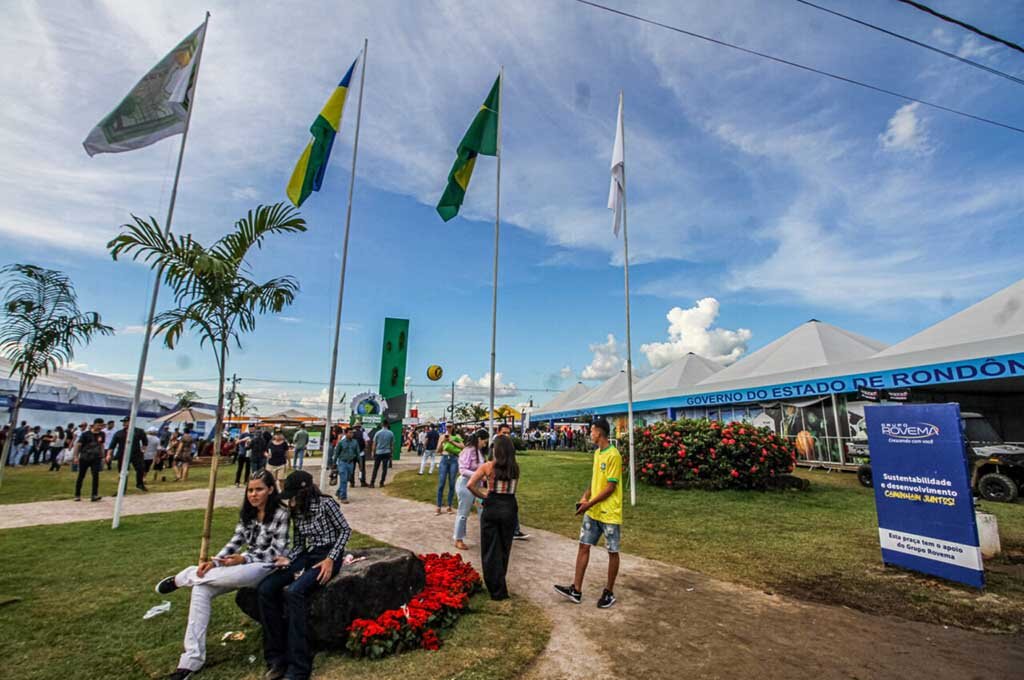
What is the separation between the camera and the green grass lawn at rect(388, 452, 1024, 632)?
16.4 ft

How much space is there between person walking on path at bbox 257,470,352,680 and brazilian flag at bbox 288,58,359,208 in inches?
272

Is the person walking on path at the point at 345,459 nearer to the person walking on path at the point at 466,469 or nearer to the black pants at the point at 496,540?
the person walking on path at the point at 466,469

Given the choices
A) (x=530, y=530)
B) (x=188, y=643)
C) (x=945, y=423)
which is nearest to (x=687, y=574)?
(x=530, y=530)

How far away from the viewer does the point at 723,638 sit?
157 inches

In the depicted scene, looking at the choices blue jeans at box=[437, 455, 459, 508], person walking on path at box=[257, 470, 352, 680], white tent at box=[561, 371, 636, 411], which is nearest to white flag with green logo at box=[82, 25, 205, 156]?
blue jeans at box=[437, 455, 459, 508]

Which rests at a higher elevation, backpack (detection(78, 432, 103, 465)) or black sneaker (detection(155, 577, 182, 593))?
backpack (detection(78, 432, 103, 465))

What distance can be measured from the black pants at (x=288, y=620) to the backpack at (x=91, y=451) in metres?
9.44

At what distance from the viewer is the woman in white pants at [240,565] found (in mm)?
3377

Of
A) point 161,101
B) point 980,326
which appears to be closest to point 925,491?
point 161,101

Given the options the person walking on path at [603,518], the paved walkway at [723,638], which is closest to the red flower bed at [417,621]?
the paved walkway at [723,638]

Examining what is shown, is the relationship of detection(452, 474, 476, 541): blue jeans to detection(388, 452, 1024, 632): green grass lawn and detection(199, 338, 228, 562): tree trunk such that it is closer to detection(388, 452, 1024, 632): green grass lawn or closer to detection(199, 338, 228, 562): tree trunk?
detection(388, 452, 1024, 632): green grass lawn

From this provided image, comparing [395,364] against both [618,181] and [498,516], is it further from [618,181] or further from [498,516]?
[498,516]

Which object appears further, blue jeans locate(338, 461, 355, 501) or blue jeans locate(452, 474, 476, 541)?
blue jeans locate(338, 461, 355, 501)

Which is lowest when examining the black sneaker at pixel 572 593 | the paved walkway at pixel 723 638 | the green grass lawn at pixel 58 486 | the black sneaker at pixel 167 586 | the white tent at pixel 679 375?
the green grass lawn at pixel 58 486
